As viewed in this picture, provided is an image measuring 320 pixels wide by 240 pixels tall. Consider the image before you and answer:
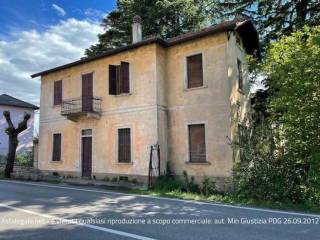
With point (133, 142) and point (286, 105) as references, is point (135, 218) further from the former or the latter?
point (133, 142)

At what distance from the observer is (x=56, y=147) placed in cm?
2097

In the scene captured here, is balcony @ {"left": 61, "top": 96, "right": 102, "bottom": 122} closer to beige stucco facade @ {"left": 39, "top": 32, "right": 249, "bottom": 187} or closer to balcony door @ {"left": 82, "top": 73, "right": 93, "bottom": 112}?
balcony door @ {"left": 82, "top": 73, "right": 93, "bottom": 112}

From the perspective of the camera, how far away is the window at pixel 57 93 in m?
21.0

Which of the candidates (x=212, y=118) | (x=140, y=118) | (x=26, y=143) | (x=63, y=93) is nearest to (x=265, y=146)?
(x=212, y=118)

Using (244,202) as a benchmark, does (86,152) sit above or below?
above

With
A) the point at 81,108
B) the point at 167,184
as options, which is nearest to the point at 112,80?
the point at 81,108

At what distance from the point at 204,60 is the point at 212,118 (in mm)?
2792

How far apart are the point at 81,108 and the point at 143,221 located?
39.5ft

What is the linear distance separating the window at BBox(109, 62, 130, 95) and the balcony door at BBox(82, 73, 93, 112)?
1.63 m

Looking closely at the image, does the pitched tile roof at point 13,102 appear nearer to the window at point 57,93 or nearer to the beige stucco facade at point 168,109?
the window at point 57,93

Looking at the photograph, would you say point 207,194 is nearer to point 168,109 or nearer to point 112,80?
point 168,109

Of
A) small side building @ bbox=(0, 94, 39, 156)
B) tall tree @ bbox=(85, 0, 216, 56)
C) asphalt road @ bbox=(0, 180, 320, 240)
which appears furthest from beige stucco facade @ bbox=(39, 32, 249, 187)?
small side building @ bbox=(0, 94, 39, 156)

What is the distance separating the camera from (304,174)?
455 inches

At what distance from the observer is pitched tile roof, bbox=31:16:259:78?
15.2 m
